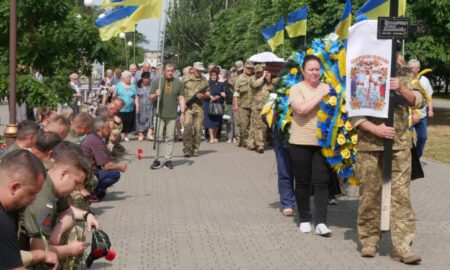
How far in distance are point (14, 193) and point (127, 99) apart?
49.1 feet

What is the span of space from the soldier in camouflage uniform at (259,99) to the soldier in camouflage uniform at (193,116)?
1.12m

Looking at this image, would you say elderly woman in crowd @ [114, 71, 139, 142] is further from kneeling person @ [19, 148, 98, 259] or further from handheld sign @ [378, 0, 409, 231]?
kneeling person @ [19, 148, 98, 259]

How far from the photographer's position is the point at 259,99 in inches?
687

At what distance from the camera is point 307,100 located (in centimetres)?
829

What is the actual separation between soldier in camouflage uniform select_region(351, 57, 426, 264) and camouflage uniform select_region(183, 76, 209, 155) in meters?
9.47

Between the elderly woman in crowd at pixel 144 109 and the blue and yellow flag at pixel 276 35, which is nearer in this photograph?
the blue and yellow flag at pixel 276 35

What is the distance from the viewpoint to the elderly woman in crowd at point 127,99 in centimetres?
1862

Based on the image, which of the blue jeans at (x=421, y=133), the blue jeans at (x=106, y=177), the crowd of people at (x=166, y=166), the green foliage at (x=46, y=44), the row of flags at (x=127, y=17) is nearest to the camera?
the crowd of people at (x=166, y=166)

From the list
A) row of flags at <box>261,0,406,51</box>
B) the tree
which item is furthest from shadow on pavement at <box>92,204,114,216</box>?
the tree

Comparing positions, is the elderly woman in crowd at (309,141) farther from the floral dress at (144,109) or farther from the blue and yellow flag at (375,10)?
the floral dress at (144,109)

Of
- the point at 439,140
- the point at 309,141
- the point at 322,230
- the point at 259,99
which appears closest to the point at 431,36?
the point at 439,140

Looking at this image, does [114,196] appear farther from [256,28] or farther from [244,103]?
[256,28]

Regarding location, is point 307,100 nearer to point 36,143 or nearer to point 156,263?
point 156,263

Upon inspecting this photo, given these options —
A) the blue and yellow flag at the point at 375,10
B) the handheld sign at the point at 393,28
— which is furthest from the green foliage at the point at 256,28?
the handheld sign at the point at 393,28
